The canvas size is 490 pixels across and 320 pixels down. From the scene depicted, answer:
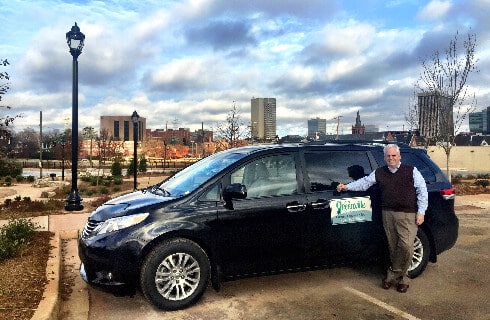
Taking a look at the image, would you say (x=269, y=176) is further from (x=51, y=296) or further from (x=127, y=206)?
(x=51, y=296)

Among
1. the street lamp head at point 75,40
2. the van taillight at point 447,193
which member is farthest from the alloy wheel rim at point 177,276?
the street lamp head at point 75,40

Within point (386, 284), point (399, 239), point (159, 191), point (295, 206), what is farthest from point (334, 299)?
point (159, 191)

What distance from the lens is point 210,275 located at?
4.70m

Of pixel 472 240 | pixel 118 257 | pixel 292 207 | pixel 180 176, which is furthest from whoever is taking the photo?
pixel 472 240

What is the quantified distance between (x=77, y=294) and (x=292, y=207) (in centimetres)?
269

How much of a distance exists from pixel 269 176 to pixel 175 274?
5.00 feet

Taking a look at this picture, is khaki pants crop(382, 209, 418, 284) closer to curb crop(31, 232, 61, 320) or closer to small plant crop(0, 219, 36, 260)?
curb crop(31, 232, 61, 320)

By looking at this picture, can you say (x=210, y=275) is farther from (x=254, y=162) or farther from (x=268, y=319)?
(x=254, y=162)

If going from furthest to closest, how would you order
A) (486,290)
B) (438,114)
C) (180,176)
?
(438,114) < (180,176) < (486,290)

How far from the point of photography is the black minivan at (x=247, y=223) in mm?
4449

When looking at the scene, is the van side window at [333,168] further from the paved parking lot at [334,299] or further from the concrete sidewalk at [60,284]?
the concrete sidewalk at [60,284]

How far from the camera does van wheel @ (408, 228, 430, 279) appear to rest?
5699 millimetres

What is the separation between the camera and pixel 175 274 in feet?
14.8

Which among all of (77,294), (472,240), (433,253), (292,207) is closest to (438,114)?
(472,240)
